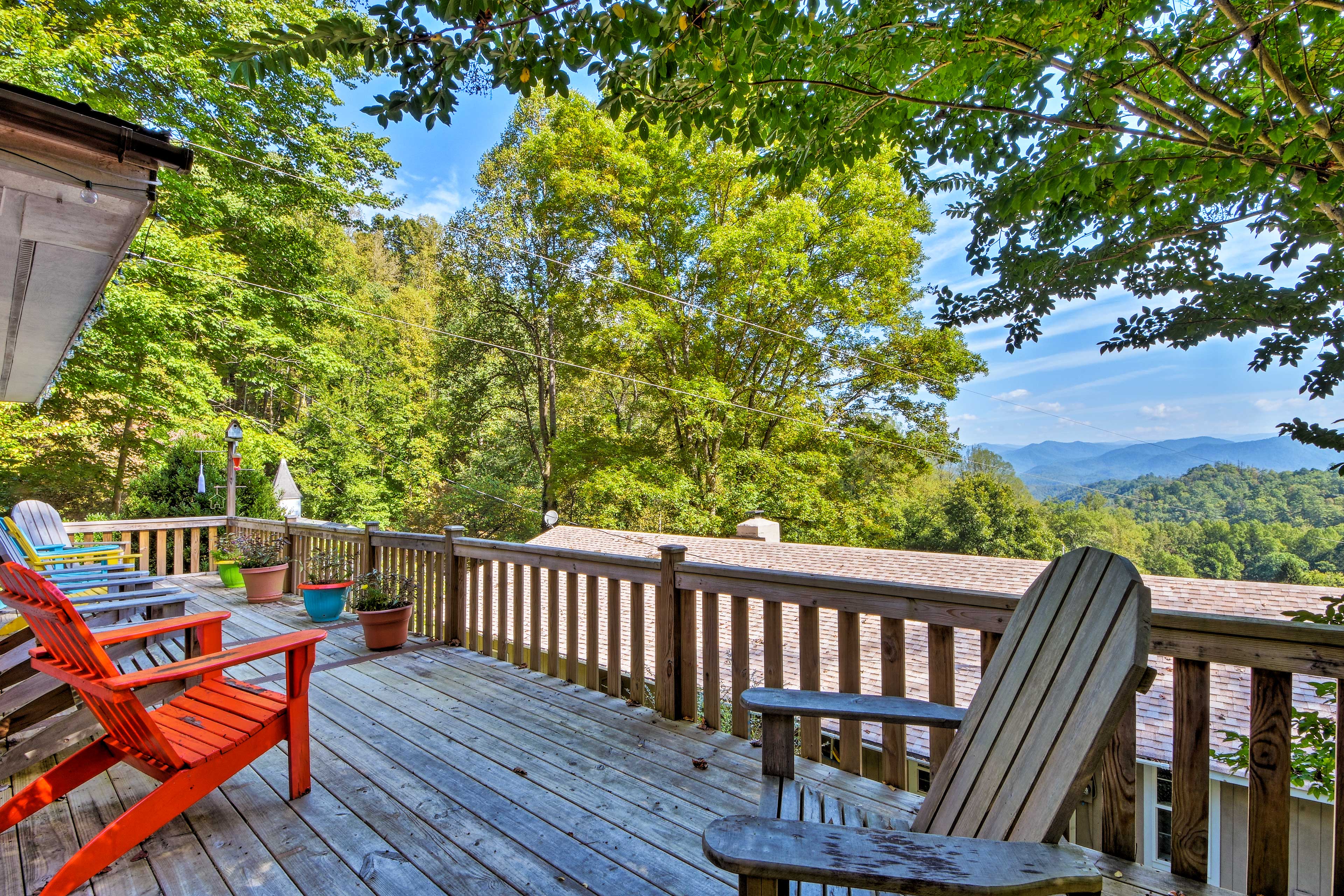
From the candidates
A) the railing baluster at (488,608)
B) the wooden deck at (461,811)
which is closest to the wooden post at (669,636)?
the wooden deck at (461,811)

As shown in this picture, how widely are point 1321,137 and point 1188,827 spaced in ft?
6.82

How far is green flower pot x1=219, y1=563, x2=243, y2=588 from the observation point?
617 cm

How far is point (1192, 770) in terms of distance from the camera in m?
1.61

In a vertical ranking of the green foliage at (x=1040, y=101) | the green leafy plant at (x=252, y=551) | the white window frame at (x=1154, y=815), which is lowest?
the white window frame at (x=1154, y=815)

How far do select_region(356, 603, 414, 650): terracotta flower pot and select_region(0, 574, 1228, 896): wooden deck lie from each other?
2.75ft

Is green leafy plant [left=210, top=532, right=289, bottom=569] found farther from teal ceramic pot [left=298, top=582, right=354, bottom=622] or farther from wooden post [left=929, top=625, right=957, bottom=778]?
wooden post [left=929, top=625, right=957, bottom=778]

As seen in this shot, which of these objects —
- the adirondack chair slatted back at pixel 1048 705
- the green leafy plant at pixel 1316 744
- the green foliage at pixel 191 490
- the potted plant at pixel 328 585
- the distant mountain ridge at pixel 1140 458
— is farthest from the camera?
the green foliage at pixel 191 490

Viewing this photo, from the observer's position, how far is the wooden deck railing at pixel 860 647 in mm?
1495

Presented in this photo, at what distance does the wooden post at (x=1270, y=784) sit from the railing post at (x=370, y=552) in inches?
195

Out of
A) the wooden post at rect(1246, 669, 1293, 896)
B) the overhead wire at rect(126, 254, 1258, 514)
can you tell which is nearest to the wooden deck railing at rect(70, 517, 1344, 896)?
the wooden post at rect(1246, 669, 1293, 896)

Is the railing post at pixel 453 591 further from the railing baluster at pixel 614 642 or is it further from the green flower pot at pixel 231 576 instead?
the green flower pot at pixel 231 576

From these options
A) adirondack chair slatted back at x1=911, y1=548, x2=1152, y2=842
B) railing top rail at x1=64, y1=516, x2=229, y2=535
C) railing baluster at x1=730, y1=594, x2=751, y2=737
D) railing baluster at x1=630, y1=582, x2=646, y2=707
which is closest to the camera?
adirondack chair slatted back at x1=911, y1=548, x2=1152, y2=842

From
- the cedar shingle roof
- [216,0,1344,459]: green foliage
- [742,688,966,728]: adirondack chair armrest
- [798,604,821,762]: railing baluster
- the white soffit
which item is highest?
[216,0,1344,459]: green foliage

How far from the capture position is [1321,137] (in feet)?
5.95
